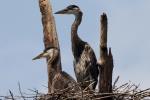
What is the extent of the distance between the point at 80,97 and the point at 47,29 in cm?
407

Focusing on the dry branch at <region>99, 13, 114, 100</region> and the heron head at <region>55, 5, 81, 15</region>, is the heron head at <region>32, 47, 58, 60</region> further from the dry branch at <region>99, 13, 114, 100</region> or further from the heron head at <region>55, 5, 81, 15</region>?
the dry branch at <region>99, 13, 114, 100</region>

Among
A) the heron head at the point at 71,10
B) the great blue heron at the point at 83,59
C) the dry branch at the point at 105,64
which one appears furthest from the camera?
the heron head at the point at 71,10

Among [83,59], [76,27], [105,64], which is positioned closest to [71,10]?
[76,27]

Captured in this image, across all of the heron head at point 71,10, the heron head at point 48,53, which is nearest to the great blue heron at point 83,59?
the heron head at point 71,10

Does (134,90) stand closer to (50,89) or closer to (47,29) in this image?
(50,89)

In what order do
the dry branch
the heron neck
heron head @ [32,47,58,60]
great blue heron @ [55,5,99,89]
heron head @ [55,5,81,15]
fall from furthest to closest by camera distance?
1. heron head @ [55,5,81,15]
2. the heron neck
3. great blue heron @ [55,5,99,89]
4. heron head @ [32,47,58,60]
5. the dry branch

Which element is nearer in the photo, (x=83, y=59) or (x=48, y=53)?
(x=48, y=53)

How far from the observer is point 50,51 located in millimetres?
16719

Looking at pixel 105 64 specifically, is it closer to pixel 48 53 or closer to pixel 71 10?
pixel 48 53

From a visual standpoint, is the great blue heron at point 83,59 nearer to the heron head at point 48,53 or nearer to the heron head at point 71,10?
the heron head at point 71,10

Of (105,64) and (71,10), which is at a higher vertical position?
(71,10)

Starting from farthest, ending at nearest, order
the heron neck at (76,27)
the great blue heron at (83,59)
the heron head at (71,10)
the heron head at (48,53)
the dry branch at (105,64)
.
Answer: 1. the heron head at (71,10)
2. the heron neck at (76,27)
3. the great blue heron at (83,59)
4. the heron head at (48,53)
5. the dry branch at (105,64)

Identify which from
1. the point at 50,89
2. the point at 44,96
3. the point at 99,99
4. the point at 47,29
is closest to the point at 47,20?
the point at 47,29

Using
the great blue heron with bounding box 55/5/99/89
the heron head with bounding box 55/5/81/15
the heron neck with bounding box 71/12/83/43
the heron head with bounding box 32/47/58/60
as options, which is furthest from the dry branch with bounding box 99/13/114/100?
the heron head with bounding box 55/5/81/15
